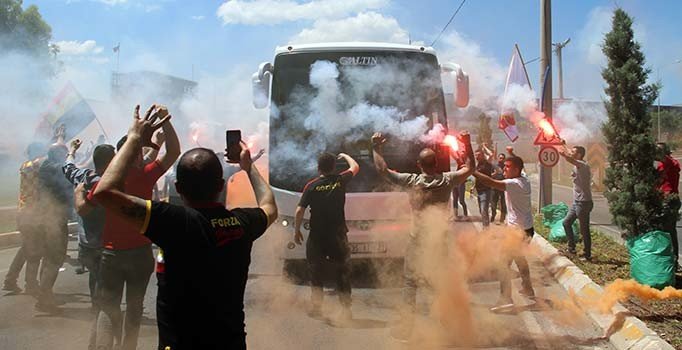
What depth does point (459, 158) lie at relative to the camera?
5.55 metres

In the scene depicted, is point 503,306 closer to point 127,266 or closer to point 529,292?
point 529,292

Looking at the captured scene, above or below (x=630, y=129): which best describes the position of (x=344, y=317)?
below

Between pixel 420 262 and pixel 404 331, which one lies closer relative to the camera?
pixel 404 331

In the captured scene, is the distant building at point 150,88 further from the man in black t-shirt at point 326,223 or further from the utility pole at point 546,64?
the utility pole at point 546,64

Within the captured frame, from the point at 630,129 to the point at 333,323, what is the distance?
4226mm

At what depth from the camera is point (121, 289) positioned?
3.86m

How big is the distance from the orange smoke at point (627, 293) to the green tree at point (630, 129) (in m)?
1.28

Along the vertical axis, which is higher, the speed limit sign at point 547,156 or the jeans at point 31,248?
the speed limit sign at point 547,156

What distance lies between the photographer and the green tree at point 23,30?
7659mm

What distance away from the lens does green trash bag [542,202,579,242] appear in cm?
937

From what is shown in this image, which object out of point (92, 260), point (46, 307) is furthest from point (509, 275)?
point (46, 307)

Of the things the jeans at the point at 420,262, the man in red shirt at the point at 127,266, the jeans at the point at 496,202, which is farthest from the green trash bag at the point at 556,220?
the man in red shirt at the point at 127,266

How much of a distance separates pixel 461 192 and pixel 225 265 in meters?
11.8

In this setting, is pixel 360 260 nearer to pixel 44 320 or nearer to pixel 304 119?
pixel 304 119
